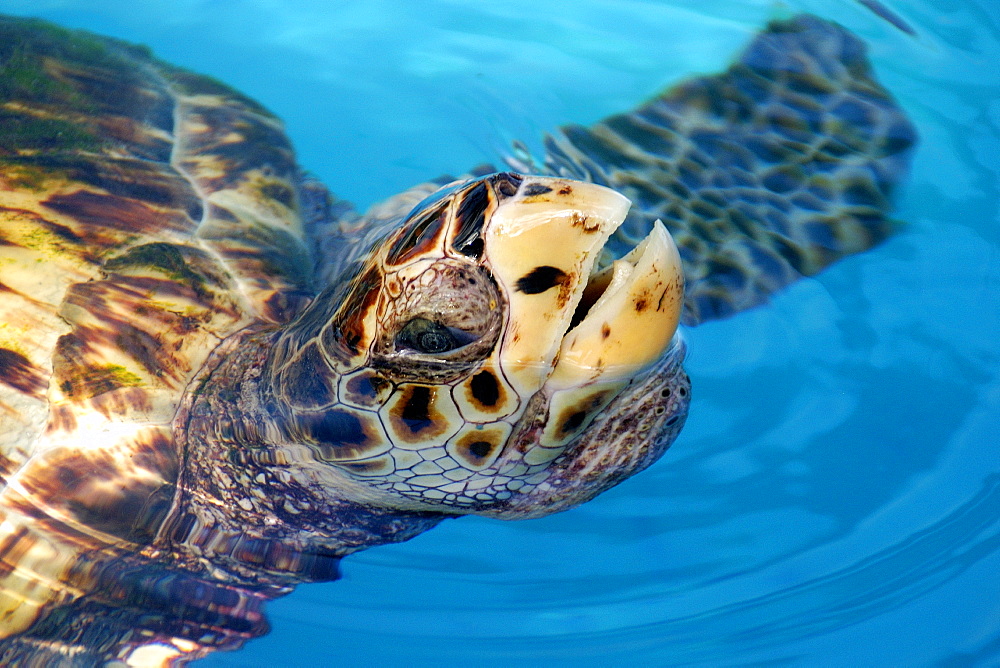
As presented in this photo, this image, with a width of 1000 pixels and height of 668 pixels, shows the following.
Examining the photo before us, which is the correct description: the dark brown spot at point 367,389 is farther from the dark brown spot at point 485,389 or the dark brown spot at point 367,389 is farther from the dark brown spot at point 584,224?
the dark brown spot at point 584,224

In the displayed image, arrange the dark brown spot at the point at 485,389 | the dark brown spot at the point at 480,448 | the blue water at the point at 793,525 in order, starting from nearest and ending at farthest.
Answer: the dark brown spot at the point at 485,389 → the dark brown spot at the point at 480,448 → the blue water at the point at 793,525

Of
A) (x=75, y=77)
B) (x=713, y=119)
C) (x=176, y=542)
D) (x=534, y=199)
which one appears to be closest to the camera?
(x=534, y=199)

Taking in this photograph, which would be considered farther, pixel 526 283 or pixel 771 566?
pixel 771 566

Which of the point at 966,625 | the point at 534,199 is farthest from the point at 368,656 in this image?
the point at 966,625

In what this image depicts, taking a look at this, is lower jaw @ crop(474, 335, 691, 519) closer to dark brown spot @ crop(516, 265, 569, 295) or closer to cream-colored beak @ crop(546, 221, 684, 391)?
cream-colored beak @ crop(546, 221, 684, 391)

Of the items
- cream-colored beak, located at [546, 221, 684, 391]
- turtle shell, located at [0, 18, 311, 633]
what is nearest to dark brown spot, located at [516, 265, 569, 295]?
cream-colored beak, located at [546, 221, 684, 391]

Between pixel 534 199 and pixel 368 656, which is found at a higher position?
pixel 534 199

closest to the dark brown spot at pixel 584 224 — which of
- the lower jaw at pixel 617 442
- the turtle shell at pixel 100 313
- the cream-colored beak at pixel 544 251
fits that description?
the cream-colored beak at pixel 544 251

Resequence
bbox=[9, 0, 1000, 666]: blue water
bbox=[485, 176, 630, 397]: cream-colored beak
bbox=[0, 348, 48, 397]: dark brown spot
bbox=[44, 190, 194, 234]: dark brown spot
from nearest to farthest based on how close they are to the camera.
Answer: bbox=[485, 176, 630, 397]: cream-colored beak, bbox=[0, 348, 48, 397]: dark brown spot, bbox=[44, 190, 194, 234]: dark brown spot, bbox=[9, 0, 1000, 666]: blue water

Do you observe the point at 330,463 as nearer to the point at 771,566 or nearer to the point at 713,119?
the point at 771,566
